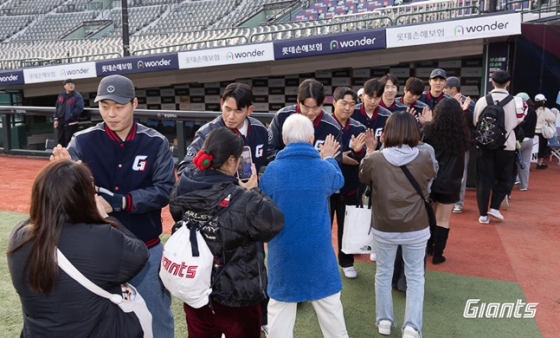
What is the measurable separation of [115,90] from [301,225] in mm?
→ 1103

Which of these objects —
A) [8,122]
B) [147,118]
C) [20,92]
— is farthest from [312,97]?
[20,92]

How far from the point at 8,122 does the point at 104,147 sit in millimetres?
7868

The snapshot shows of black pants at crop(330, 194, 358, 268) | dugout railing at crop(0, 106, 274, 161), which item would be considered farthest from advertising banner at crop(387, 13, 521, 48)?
black pants at crop(330, 194, 358, 268)

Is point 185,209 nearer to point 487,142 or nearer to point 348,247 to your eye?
point 348,247

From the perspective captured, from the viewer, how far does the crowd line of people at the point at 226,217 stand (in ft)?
5.45

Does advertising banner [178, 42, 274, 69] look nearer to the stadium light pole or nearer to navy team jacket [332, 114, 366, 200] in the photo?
the stadium light pole

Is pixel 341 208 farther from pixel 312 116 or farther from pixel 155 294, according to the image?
pixel 155 294

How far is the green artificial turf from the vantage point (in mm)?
3164

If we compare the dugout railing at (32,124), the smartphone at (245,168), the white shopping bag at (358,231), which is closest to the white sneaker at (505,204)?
the white shopping bag at (358,231)

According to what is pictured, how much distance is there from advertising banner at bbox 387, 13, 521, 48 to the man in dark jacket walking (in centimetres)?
565

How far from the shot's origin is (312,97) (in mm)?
3293

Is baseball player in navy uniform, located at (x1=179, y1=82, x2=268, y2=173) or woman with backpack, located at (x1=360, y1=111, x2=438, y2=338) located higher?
baseball player in navy uniform, located at (x1=179, y1=82, x2=268, y2=173)

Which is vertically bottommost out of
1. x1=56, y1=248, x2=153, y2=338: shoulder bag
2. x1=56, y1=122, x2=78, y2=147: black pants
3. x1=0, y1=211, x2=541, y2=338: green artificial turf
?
x1=0, y1=211, x2=541, y2=338: green artificial turf

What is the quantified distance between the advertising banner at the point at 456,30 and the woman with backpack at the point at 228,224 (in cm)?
717
